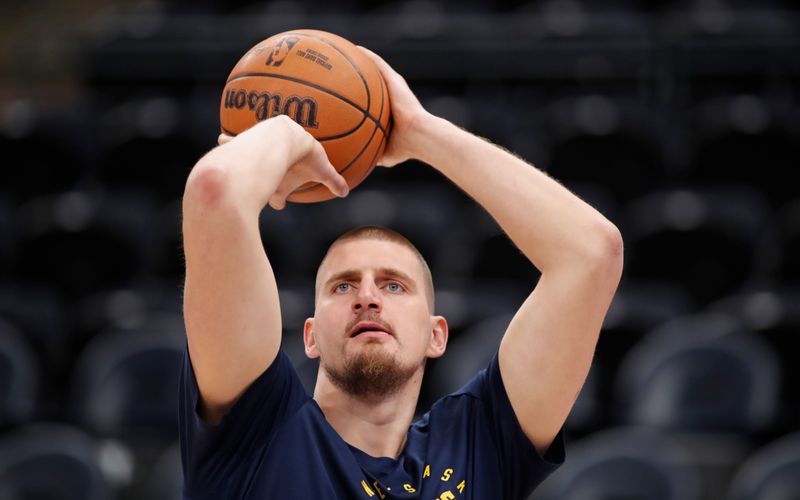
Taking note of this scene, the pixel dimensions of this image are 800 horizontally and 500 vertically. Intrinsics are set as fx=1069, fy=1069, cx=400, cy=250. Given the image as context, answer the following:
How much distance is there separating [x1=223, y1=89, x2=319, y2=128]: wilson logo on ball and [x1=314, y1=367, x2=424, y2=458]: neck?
0.66 meters

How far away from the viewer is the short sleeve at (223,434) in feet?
7.91

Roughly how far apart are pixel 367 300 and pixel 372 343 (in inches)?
4.6

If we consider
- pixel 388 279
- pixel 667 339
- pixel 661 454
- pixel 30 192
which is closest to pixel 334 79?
pixel 388 279

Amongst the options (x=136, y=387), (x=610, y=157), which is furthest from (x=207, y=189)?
(x=610, y=157)

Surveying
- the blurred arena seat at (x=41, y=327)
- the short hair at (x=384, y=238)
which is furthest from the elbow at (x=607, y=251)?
the blurred arena seat at (x=41, y=327)

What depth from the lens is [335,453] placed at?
2.56 metres

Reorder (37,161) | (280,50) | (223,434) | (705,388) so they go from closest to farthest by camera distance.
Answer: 1. (223,434)
2. (280,50)
3. (705,388)
4. (37,161)

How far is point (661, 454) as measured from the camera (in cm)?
477

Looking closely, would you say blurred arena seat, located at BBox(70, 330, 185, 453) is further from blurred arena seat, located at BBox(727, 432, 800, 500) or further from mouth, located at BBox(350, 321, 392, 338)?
mouth, located at BBox(350, 321, 392, 338)

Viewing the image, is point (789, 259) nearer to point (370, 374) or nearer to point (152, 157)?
point (152, 157)

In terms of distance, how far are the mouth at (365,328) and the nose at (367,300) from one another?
0.04 metres

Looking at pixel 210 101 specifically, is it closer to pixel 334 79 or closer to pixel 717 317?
pixel 717 317

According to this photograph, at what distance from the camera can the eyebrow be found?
2830 millimetres

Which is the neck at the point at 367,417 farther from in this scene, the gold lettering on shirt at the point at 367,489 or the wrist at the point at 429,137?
the wrist at the point at 429,137
